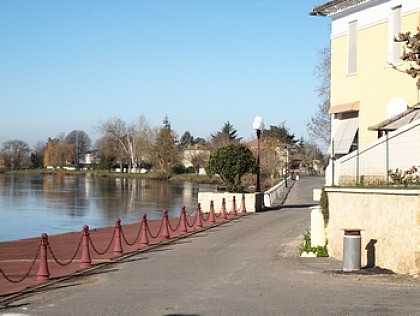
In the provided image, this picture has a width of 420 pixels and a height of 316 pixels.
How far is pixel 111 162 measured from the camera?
142 metres

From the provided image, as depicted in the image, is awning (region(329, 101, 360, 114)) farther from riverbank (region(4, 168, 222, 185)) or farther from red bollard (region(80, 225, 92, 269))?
riverbank (region(4, 168, 222, 185))

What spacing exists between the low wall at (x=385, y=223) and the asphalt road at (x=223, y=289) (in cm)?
67

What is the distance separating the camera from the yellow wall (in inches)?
900

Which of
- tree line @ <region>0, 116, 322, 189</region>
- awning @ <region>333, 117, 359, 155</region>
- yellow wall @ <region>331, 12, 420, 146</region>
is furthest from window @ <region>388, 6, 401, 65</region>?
tree line @ <region>0, 116, 322, 189</region>

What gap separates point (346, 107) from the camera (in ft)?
83.7

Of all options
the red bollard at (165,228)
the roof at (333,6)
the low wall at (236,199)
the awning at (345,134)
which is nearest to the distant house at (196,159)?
the low wall at (236,199)

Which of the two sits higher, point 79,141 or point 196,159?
point 79,141

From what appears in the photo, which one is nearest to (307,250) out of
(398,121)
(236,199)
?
(398,121)

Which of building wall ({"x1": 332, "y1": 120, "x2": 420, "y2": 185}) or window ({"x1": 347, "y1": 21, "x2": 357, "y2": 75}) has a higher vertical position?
window ({"x1": 347, "y1": 21, "x2": 357, "y2": 75})

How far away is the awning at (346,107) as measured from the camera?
25016 mm

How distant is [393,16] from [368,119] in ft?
12.3

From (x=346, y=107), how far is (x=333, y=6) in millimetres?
3969

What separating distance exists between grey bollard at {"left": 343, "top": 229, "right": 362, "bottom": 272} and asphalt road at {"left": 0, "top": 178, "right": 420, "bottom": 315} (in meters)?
0.33

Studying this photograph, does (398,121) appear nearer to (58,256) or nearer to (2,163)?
(58,256)
